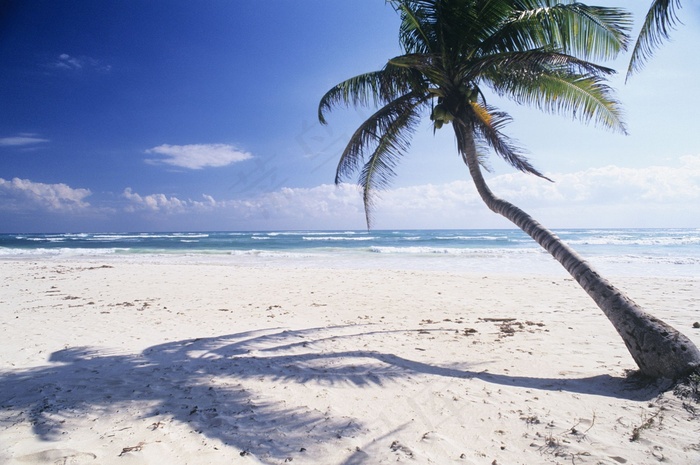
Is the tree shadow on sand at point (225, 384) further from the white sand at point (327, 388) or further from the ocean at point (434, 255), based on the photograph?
the ocean at point (434, 255)

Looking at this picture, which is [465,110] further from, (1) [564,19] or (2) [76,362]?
(2) [76,362]

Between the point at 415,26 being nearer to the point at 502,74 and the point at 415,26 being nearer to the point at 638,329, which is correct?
the point at 502,74

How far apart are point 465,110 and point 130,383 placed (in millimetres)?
5806

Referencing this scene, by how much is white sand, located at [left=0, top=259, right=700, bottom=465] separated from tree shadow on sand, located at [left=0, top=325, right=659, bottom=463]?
20 millimetres

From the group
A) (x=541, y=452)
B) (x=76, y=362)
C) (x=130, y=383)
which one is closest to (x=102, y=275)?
(x=76, y=362)

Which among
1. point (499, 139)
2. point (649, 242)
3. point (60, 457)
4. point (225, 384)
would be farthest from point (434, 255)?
point (649, 242)

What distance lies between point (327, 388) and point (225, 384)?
3.50ft

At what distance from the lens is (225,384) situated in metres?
3.50

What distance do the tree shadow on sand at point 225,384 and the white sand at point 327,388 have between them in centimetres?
2

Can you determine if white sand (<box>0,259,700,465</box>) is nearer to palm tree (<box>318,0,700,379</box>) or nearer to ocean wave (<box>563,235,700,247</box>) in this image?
palm tree (<box>318,0,700,379</box>)

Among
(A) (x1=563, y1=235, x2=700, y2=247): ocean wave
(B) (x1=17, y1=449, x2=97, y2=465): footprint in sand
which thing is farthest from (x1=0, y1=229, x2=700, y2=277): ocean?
(B) (x1=17, y1=449, x2=97, y2=465): footprint in sand

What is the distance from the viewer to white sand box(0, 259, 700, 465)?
240 centimetres

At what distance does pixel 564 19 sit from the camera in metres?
4.76

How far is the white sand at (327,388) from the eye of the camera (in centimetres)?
240
